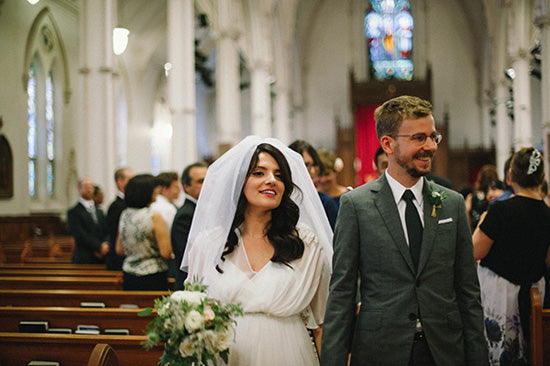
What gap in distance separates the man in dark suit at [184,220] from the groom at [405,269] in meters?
1.51

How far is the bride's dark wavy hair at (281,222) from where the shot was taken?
2359 mm

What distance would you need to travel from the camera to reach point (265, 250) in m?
2.42

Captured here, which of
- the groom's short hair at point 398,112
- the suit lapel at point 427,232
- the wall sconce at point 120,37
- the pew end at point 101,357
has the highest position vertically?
the wall sconce at point 120,37

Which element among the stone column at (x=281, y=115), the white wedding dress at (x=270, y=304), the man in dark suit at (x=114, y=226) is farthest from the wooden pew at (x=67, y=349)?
the stone column at (x=281, y=115)

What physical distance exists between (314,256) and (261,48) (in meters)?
16.5

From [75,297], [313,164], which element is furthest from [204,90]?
[313,164]

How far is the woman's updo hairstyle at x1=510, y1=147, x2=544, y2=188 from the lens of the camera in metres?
3.11

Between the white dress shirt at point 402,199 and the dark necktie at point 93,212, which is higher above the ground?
the white dress shirt at point 402,199

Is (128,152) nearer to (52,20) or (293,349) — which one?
(52,20)

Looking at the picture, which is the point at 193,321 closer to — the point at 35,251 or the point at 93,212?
the point at 93,212

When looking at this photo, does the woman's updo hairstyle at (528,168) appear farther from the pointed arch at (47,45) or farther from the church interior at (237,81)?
the pointed arch at (47,45)

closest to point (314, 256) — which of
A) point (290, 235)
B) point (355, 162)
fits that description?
point (290, 235)

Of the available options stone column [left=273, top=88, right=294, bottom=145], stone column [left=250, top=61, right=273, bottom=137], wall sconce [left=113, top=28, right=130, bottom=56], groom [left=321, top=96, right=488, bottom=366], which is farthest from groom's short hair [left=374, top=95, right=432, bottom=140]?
stone column [left=273, top=88, right=294, bottom=145]

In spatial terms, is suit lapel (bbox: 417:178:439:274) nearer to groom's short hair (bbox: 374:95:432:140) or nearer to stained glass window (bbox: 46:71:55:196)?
groom's short hair (bbox: 374:95:432:140)
